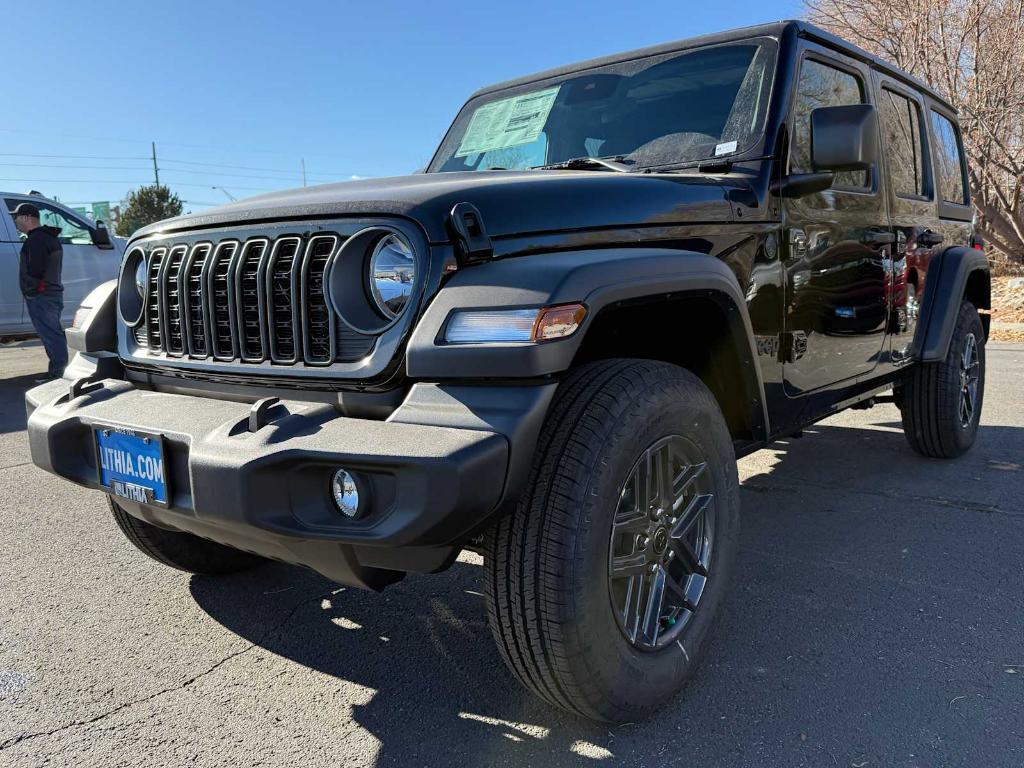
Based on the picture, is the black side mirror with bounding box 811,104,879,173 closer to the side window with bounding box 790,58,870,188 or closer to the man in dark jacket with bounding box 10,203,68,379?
the side window with bounding box 790,58,870,188

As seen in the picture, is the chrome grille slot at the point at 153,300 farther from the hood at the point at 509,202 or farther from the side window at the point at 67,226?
the side window at the point at 67,226

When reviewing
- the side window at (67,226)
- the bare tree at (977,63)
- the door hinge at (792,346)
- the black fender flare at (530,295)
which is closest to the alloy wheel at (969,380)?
the door hinge at (792,346)

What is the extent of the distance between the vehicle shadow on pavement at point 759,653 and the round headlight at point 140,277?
3.76ft

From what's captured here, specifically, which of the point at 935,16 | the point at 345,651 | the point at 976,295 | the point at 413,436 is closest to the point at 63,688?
the point at 345,651

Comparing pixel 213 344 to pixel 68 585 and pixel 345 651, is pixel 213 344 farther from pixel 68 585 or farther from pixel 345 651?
pixel 68 585

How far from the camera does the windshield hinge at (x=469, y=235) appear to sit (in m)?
1.90

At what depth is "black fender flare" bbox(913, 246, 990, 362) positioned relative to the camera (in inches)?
158

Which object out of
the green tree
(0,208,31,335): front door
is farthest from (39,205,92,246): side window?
the green tree

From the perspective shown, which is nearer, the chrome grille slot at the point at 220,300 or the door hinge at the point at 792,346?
the chrome grille slot at the point at 220,300

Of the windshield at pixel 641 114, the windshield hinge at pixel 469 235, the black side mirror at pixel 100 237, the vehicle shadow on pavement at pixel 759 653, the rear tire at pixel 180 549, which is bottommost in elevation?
the vehicle shadow on pavement at pixel 759 653

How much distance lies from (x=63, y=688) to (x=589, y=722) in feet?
5.04

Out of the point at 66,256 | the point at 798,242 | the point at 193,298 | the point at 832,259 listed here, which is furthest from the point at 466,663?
the point at 66,256

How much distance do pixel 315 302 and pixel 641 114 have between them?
1.66m

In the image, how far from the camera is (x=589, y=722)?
2164mm
